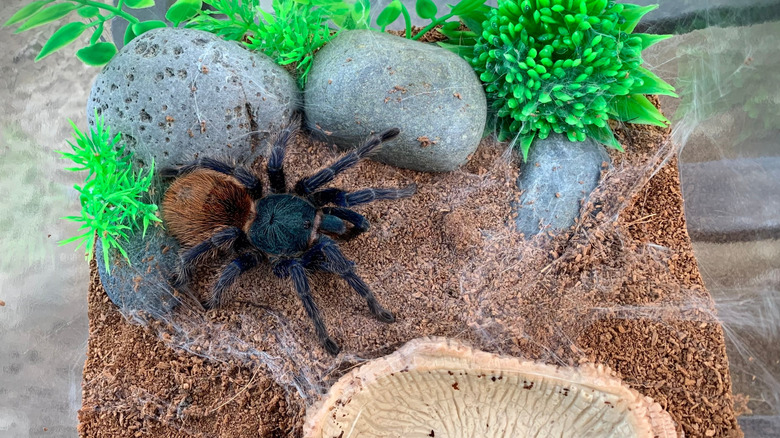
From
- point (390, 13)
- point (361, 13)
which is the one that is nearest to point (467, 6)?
point (390, 13)

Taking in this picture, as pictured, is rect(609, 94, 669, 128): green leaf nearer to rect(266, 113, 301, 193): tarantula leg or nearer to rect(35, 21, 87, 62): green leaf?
rect(266, 113, 301, 193): tarantula leg

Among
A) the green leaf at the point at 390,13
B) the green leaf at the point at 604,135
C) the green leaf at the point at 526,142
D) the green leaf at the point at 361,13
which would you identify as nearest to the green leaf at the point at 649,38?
the green leaf at the point at 604,135

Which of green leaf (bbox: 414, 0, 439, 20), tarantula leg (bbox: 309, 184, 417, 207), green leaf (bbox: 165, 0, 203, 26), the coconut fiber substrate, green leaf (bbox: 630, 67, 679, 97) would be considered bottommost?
the coconut fiber substrate

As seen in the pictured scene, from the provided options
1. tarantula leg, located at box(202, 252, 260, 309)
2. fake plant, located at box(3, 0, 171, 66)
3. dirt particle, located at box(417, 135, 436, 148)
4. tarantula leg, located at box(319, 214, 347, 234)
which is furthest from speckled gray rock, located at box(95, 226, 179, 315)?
dirt particle, located at box(417, 135, 436, 148)

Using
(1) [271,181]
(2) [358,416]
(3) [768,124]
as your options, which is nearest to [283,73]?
(1) [271,181]

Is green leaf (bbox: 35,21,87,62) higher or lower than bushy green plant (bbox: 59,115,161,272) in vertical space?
higher

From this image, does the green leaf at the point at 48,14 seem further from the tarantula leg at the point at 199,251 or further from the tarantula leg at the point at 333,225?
the tarantula leg at the point at 333,225
